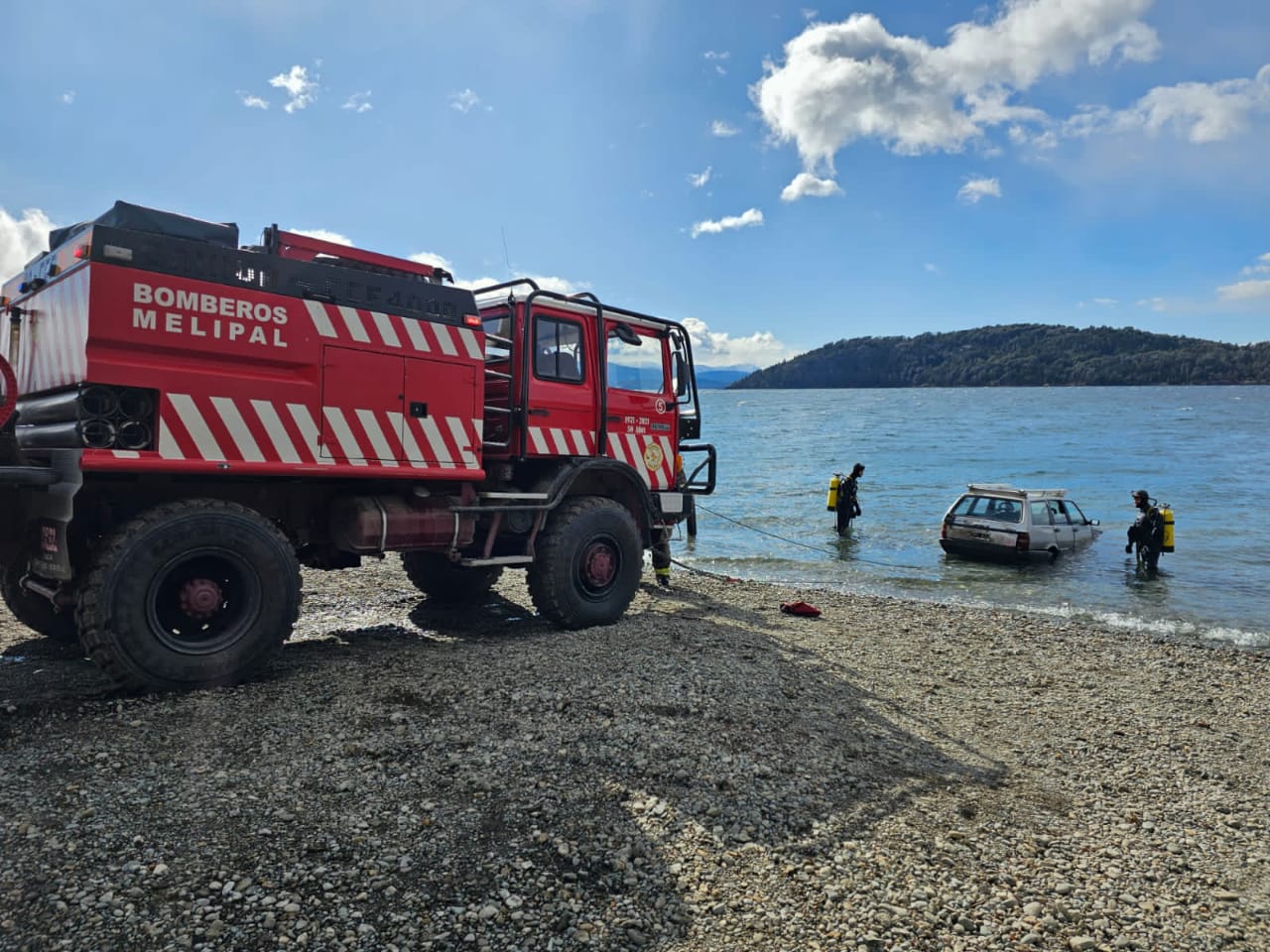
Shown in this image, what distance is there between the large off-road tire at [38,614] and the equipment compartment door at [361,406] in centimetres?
288

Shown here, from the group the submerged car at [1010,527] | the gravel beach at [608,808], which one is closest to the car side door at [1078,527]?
the submerged car at [1010,527]

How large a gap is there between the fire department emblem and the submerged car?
10829 mm

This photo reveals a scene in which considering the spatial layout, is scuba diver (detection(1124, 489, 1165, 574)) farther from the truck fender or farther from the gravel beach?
the truck fender

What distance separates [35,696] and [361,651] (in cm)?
227

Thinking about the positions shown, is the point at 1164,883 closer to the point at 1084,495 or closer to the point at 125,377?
the point at 125,377

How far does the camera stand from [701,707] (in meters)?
5.54

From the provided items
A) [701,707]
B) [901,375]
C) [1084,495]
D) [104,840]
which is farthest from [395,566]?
[901,375]

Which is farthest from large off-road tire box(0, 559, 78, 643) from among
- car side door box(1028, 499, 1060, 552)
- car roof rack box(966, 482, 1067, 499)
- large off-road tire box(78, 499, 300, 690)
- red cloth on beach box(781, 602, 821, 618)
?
car roof rack box(966, 482, 1067, 499)

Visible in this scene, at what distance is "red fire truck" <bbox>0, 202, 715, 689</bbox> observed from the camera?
5043 mm

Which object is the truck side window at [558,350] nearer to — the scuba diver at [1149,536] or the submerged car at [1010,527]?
the submerged car at [1010,527]

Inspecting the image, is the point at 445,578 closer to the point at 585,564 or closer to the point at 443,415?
the point at 585,564

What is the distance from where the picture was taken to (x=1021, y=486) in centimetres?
3553

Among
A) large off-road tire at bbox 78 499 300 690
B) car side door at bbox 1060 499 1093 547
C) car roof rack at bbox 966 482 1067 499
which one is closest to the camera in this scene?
large off-road tire at bbox 78 499 300 690

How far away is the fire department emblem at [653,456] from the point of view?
898 centimetres
